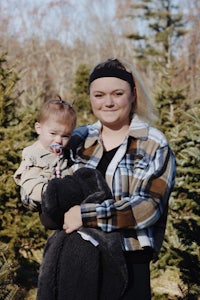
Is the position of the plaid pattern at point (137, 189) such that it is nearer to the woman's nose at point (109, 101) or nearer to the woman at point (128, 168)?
the woman at point (128, 168)

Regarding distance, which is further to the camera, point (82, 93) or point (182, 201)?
point (82, 93)

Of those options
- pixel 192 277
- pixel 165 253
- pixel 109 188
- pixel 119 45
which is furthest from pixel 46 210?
pixel 119 45

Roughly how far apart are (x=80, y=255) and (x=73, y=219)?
18cm

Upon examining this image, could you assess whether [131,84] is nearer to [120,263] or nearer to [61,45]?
[120,263]

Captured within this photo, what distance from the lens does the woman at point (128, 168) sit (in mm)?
2352

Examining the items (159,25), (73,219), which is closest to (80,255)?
(73,219)

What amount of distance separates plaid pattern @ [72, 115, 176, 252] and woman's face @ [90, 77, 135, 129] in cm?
11

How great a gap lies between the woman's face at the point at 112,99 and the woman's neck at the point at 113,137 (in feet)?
0.20

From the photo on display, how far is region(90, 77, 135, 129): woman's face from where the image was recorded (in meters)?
2.51

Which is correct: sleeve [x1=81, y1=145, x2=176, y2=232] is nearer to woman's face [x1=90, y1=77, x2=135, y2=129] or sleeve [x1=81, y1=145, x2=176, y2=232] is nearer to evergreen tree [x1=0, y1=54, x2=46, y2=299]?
woman's face [x1=90, y1=77, x2=135, y2=129]

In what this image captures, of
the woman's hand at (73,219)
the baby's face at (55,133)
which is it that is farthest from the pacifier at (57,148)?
the woman's hand at (73,219)

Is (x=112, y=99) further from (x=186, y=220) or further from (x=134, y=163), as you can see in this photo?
(x=186, y=220)

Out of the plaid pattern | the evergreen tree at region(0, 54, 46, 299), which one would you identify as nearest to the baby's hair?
the plaid pattern

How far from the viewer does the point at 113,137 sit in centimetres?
264
